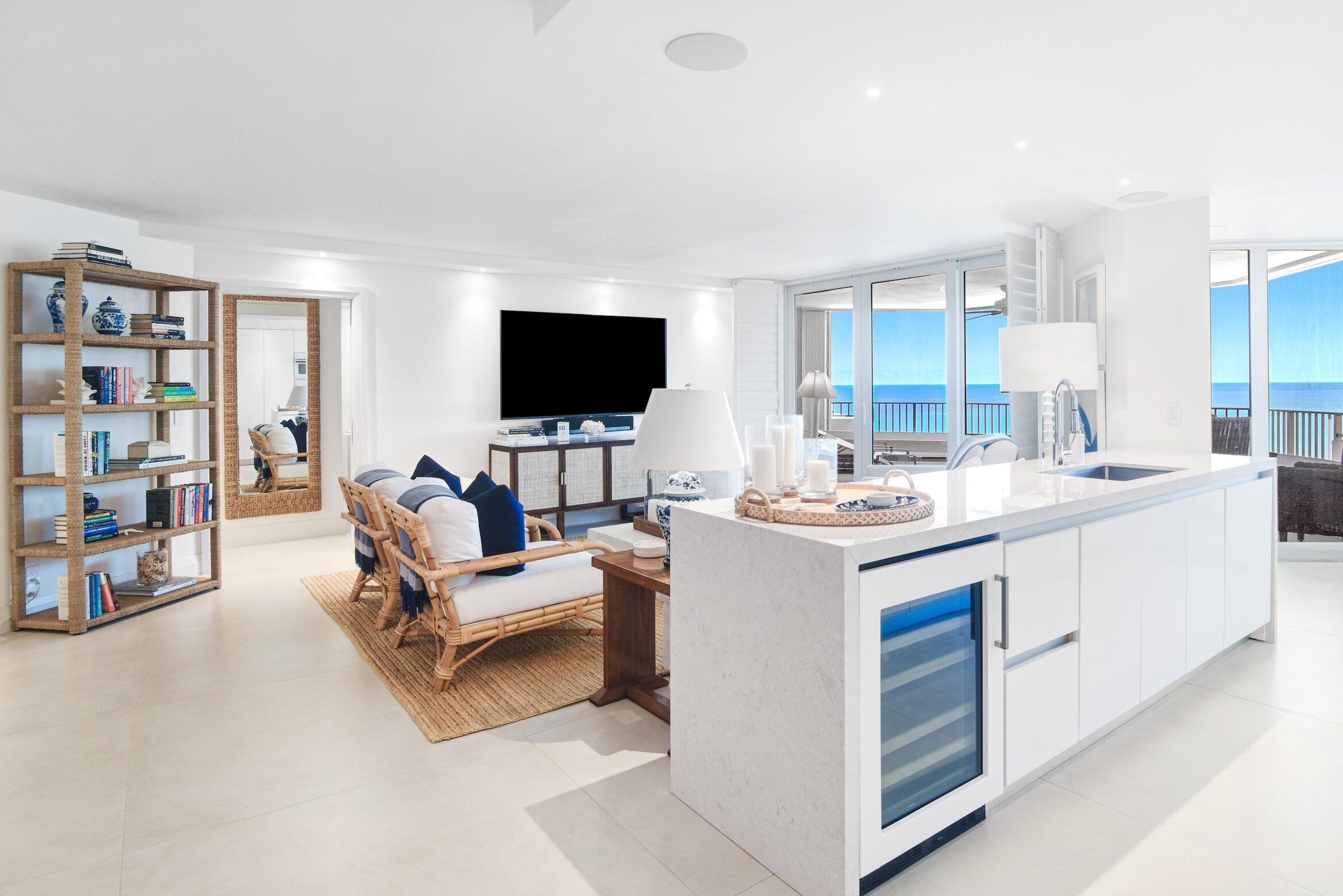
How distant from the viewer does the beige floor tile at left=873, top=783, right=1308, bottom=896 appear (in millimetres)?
1809

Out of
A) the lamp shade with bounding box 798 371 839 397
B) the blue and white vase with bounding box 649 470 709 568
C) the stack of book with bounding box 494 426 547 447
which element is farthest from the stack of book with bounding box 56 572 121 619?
the lamp shade with bounding box 798 371 839 397

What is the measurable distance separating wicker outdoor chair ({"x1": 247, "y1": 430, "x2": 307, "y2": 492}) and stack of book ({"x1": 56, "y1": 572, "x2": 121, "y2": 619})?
2.32m

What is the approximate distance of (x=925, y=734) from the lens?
1.87 metres

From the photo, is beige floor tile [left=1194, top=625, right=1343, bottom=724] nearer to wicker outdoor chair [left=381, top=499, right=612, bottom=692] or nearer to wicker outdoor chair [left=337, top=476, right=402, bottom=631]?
wicker outdoor chair [left=381, top=499, right=612, bottom=692]

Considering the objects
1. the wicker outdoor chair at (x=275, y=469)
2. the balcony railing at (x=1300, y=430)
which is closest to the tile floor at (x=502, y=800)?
the balcony railing at (x=1300, y=430)

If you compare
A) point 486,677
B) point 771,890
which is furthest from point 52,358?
point 771,890

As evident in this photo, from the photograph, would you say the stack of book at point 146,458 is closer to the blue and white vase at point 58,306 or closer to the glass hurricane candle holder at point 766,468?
the blue and white vase at point 58,306

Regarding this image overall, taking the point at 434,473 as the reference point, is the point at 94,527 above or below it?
below

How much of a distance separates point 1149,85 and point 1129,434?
229 cm

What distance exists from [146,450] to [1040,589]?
15.2ft

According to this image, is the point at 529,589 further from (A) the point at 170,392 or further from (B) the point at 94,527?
(A) the point at 170,392

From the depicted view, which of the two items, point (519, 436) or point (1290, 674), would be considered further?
point (519, 436)

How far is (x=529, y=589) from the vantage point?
326cm

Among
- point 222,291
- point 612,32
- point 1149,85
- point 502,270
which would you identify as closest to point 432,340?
point 502,270
